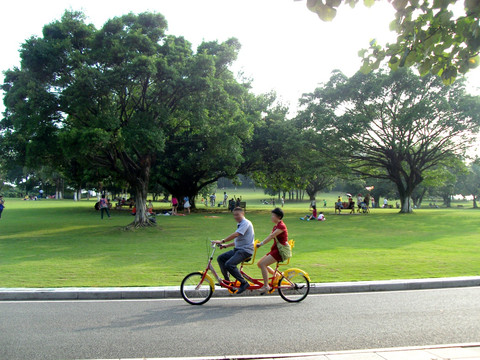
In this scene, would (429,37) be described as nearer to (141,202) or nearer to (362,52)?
(362,52)

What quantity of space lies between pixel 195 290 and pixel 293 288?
182 centimetres

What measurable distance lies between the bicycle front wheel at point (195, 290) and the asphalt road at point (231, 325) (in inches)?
7.3

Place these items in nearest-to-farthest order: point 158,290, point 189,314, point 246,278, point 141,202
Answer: point 189,314 → point 246,278 → point 158,290 → point 141,202

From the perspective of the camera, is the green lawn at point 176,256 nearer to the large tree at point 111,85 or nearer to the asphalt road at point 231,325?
the asphalt road at point 231,325

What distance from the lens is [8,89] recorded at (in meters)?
20.6

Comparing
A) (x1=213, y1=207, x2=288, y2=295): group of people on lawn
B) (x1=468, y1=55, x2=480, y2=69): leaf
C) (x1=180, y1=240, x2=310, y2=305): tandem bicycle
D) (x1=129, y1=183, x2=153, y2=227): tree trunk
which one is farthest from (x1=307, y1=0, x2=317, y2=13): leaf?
(x1=129, y1=183, x2=153, y2=227): tree trunk

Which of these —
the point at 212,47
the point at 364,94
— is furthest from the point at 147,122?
the point at 364,94

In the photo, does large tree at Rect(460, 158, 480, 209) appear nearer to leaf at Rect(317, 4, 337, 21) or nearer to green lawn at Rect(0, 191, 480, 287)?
green lawn at Rect(0, 191, 480, 287)

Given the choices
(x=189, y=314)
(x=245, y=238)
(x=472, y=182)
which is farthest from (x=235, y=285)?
(x=472, y=182)

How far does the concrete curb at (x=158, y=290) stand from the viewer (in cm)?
725

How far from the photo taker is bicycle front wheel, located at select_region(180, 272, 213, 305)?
686cm

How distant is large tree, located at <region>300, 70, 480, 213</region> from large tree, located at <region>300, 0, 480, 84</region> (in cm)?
2746

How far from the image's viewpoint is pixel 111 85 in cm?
1684

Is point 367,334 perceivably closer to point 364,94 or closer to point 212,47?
point 212,47
